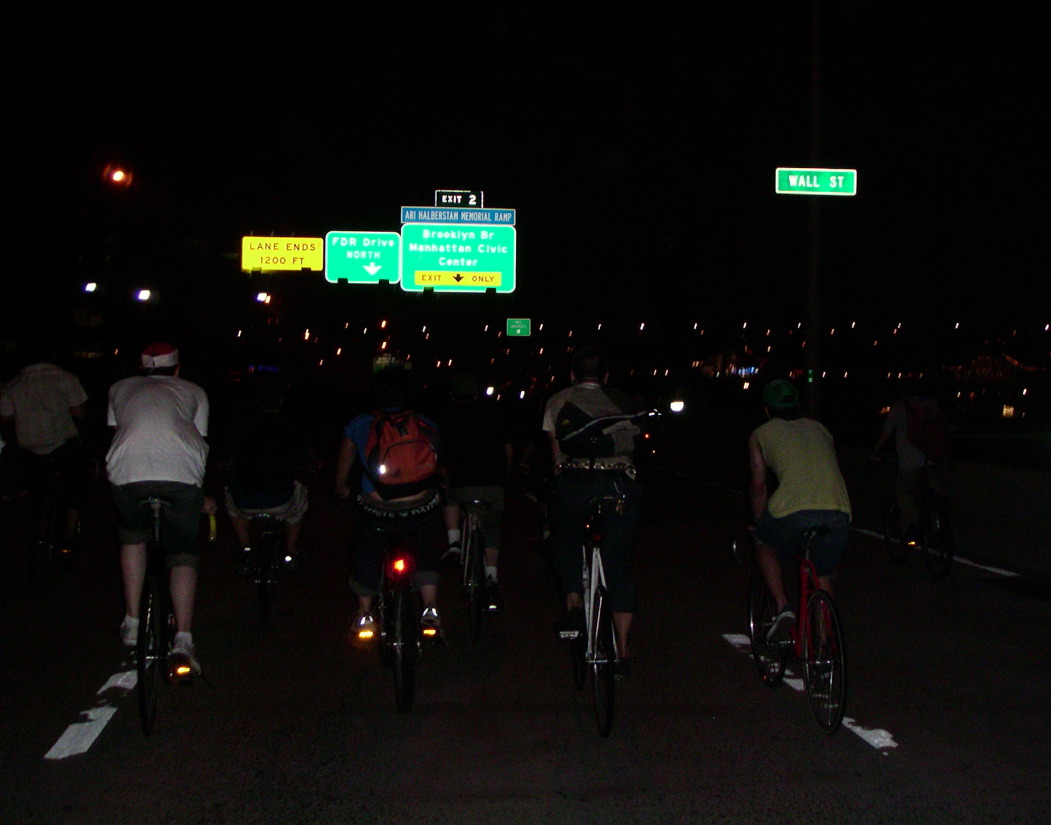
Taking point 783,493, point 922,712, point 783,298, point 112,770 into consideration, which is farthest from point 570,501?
point 783,298

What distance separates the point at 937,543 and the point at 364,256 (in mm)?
22201

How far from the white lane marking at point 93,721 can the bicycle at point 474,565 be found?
225 centimetres

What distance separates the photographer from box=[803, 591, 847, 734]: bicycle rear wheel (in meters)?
5.73

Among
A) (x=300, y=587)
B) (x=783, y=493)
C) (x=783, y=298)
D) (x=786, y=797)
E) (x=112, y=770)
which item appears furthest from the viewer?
(x=783, y=298)

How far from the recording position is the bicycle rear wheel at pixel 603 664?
19.1ft

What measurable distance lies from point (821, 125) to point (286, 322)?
2151 inches

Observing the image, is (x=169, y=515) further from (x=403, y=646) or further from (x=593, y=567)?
(x=593, y=567)

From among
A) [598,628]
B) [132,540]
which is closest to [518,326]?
[132,540]

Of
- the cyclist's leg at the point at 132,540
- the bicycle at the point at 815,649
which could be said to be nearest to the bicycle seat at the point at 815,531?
the bicycle at the point at 815,649

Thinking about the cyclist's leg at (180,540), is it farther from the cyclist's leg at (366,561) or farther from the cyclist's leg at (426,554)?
the cyclist's leg at (426,554)

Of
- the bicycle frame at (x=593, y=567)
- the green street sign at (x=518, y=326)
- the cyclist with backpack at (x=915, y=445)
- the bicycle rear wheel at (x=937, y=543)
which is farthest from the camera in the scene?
the green street sign at (x=518, y=326)

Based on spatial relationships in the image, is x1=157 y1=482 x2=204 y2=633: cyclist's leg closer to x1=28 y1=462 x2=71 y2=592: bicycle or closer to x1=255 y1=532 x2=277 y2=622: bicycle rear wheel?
x1=255 y1=532 x2=277 y2=622: bicycle rear wheel

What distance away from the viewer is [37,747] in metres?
5.68

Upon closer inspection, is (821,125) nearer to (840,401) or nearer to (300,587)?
(300,587)
